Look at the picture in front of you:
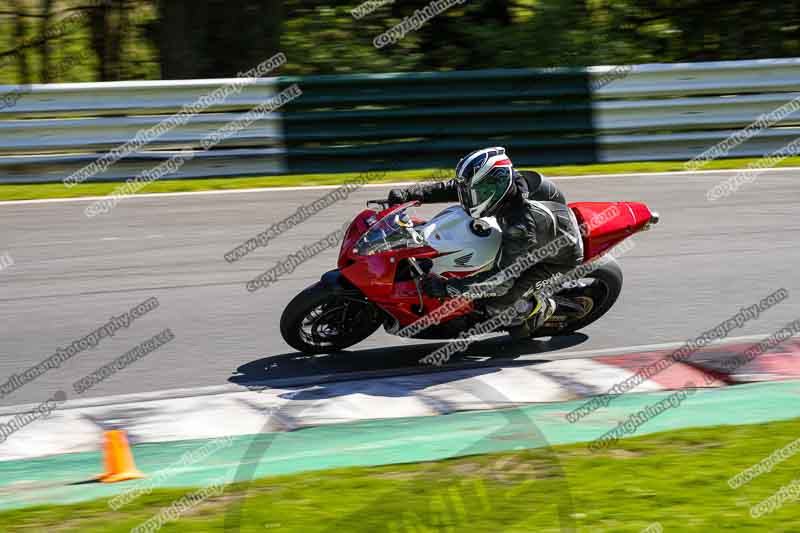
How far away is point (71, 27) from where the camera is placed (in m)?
17.6

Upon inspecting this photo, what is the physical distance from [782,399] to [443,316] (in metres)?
2.26

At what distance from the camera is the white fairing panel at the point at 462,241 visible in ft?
25.0

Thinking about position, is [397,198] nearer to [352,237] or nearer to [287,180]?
[352,237]

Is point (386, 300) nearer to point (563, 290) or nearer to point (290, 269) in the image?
point (563, 290)

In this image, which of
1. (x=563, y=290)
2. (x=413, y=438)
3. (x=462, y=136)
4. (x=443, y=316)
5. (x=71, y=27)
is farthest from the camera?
(x=71, y=27)

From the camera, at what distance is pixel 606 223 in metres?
7.98

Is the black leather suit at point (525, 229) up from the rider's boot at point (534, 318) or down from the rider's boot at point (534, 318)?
up

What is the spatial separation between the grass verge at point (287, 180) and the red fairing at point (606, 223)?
549cm

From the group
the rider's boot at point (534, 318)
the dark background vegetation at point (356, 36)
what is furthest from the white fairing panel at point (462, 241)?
the dark background vegetation at point (356, 36)

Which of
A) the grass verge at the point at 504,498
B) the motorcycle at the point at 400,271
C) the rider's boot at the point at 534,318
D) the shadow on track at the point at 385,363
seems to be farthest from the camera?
the rider's boot at the point at 534,318

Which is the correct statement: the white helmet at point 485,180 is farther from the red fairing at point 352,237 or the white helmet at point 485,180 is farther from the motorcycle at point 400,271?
the red fairing at point 352,237

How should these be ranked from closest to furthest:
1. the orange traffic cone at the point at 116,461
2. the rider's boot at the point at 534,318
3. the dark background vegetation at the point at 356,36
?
the orange traffic cone at the point at 116,461 < the rider's boot at the point at 534,318 < the dark background vegetation at the point at 356,36

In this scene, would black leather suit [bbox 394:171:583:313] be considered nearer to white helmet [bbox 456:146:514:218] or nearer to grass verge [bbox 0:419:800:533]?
white helmet [bbox 456:146:514:218]

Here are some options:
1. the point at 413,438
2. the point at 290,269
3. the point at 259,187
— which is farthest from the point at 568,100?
the point at 413,438
